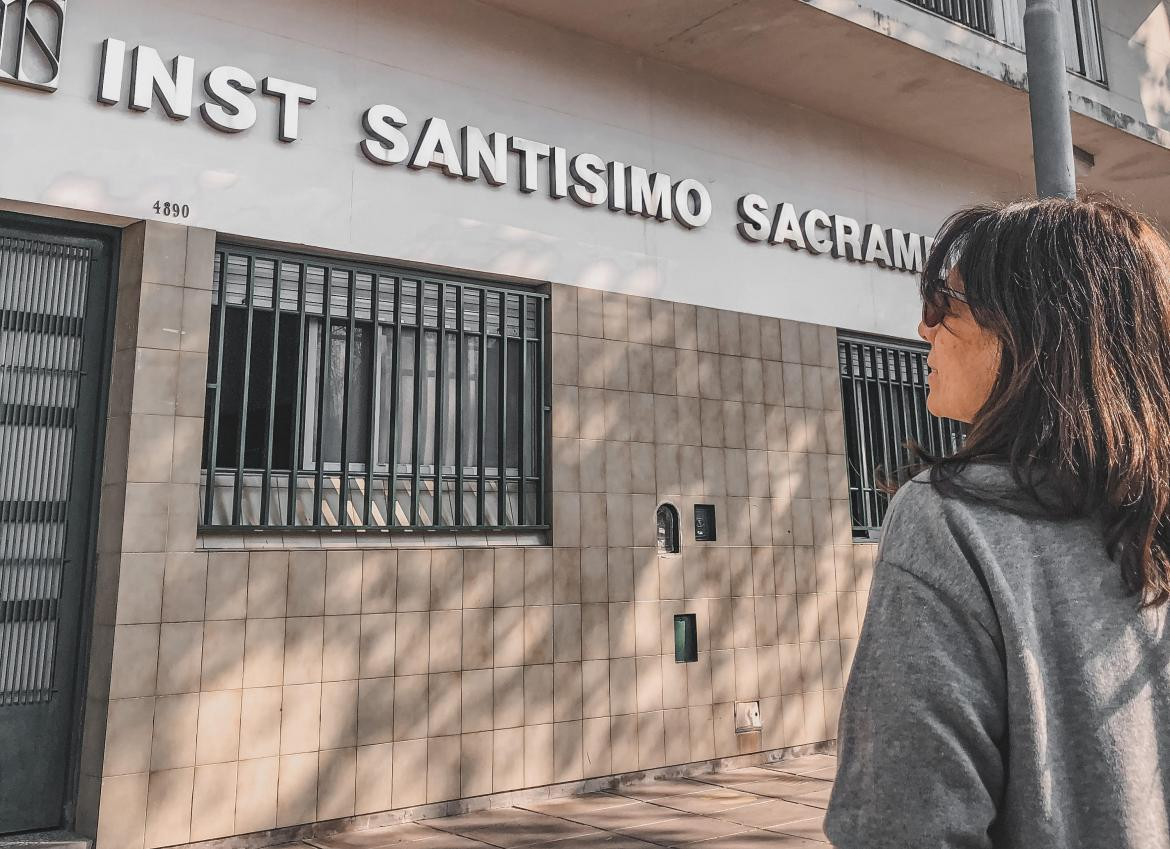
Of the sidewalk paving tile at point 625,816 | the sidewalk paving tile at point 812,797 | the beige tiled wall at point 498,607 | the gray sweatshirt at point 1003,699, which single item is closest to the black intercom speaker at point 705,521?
the beige tiled wall at point 498,607

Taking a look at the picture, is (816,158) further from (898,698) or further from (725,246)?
(898,698)

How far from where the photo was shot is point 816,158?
25.1ft

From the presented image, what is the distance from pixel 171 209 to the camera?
4879 millimetres

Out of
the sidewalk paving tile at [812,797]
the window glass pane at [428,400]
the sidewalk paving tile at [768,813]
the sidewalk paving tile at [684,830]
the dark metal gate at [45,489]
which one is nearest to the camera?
the dark metal gate at [45,489]

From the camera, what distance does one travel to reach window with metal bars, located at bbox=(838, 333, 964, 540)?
24.8ft

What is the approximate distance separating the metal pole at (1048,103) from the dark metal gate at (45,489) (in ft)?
15.0

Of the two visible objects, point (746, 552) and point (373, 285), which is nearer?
point (373, 285)

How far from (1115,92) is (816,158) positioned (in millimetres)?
Answer: 3288

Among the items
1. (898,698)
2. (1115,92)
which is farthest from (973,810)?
(1115,92)

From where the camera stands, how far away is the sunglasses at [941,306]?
126 centimetres

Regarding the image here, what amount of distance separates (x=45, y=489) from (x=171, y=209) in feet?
5.20

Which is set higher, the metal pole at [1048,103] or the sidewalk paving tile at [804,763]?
the metal pole at [1048,103]

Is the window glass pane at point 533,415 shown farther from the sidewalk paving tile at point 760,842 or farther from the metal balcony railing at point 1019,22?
the metal balcony railing at point 1019,22

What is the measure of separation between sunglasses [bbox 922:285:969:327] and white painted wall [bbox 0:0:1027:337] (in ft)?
14.9
